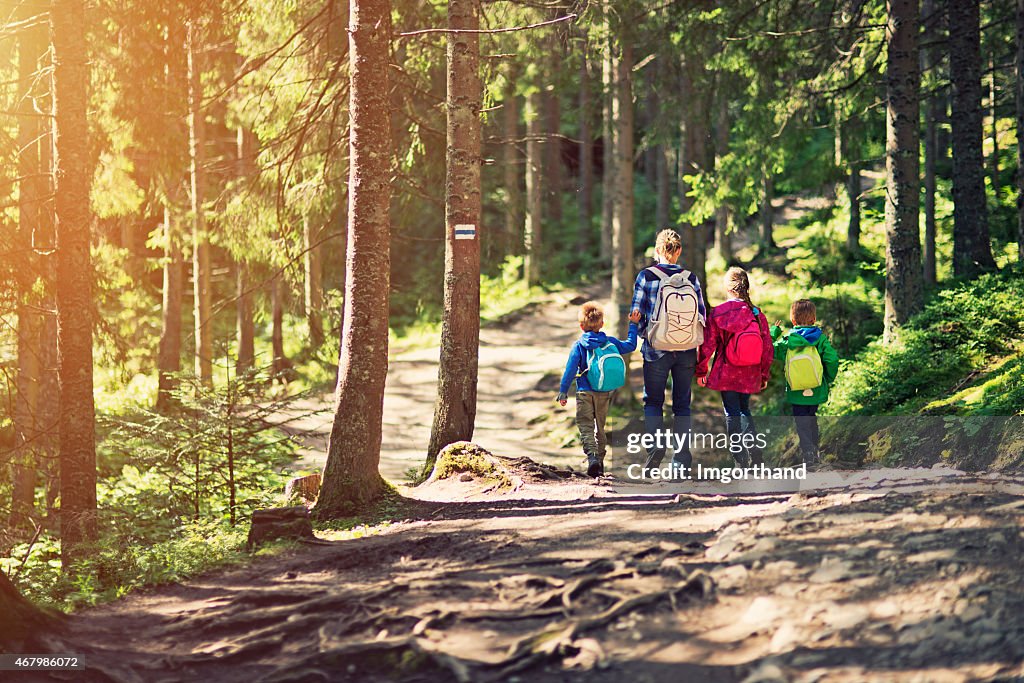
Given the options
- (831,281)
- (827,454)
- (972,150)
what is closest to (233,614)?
(827,454)

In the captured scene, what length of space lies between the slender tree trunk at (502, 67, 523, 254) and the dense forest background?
182 mm

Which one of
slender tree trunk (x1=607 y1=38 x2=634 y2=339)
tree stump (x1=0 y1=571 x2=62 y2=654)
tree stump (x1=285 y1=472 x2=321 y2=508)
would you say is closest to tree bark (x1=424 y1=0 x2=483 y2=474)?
tree stump (x1=285 y1=472 x2=321 y2=508)

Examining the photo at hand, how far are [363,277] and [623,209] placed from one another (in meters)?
9.95

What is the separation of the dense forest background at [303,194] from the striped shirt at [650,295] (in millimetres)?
2620

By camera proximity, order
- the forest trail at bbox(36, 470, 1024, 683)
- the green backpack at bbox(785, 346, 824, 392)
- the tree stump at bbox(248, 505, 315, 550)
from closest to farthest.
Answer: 1. the forest trail at bbox(36, 470, 1024, 683)
2. the tree stump at bbox(248, 505, 315, 550)
3. the green backpack at bbox(785, 346, 824, 392)

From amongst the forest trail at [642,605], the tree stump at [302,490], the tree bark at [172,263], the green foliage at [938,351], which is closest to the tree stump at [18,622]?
the forest trail at [642,605]

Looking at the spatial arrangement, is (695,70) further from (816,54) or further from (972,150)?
(972,150)

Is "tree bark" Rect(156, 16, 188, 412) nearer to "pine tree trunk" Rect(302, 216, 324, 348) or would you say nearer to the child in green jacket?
"pine tree trunk" Rect(302, 216, 324, 348)

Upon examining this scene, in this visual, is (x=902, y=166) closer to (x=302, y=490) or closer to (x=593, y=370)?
(x=593, y=370)

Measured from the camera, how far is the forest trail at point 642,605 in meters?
4.81

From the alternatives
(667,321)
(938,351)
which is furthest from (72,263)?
(938,351)

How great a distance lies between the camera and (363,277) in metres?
9.35

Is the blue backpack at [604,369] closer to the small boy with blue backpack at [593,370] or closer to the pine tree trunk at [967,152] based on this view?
the small boy with blue backpack at [593,370]

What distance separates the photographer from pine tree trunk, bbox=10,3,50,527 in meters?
11.4
